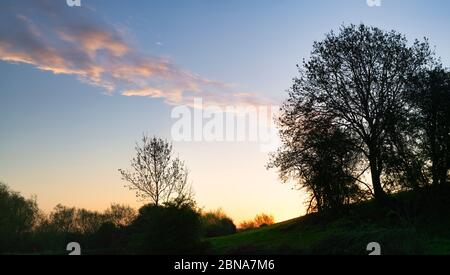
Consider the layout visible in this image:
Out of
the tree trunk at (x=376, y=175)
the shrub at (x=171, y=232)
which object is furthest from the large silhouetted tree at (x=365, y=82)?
the shrub at (x=171, y=232)

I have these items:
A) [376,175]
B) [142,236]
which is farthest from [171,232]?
[376,175]

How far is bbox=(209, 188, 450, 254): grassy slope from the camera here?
19.2 metres

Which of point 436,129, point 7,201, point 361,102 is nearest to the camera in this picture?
point 436,129

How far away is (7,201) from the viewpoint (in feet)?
172

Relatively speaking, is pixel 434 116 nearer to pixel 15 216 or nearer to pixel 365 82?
pixel 365 82

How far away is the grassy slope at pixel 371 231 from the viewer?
19156 millimetres

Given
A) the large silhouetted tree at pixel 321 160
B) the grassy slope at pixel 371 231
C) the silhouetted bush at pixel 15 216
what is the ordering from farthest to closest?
the silhouetted bush at pixel 15 216 → the large silhouetted tree at pixel 321 160 → the grassy slope at pixel 371 231

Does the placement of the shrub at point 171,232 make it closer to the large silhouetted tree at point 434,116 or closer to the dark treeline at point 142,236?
the dark treeline at point 142,236

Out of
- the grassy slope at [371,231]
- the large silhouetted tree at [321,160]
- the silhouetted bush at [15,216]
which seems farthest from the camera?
the silhouetted bush at [15,216]

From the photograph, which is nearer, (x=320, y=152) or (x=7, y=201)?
(x=320, y=152)

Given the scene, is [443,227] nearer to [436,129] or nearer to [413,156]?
[413,156]

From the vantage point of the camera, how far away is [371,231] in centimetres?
2005

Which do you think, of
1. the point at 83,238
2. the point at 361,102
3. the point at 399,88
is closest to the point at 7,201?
the point at 83,238

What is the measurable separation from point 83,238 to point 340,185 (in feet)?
60.8
